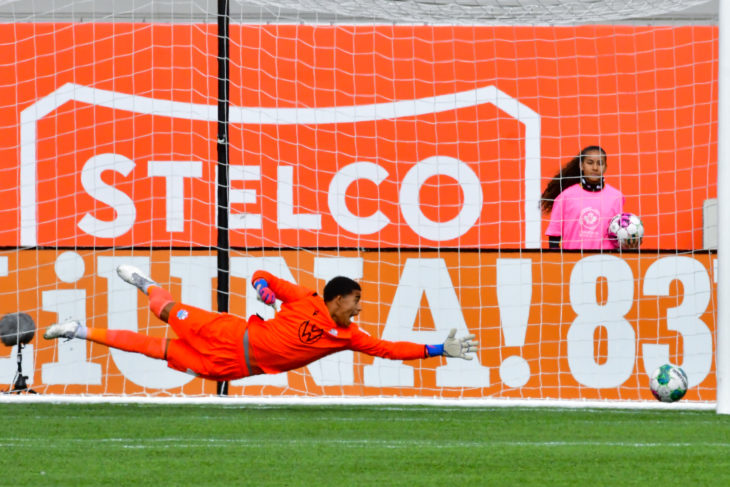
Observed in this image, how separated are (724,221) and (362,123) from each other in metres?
5.02

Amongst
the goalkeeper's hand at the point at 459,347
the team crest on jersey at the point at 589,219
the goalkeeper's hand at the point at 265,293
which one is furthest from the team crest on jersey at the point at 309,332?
the team crest on jersey at the point at 589,219

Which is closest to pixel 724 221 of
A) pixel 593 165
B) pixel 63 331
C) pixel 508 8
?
pixel 593 165

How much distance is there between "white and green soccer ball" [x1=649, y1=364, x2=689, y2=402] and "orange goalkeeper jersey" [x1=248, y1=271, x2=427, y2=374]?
1593 mm

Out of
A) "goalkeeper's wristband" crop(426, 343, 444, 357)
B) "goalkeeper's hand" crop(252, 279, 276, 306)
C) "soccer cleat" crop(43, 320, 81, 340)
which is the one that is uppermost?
"goalkeeper's hand" crop(252, 279, 276, 306)

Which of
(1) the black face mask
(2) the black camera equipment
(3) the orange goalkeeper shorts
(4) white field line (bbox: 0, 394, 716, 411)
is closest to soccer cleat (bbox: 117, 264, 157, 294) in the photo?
(3) the orange goalkeeper shorts

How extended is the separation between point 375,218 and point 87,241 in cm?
254

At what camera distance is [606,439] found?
6.39 m

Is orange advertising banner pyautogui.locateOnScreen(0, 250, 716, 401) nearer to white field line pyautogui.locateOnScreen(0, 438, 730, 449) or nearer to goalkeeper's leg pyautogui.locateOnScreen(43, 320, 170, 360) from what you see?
goalkeeper's leg pyautogui.locateOnScreen(43, 320, 170, 360)

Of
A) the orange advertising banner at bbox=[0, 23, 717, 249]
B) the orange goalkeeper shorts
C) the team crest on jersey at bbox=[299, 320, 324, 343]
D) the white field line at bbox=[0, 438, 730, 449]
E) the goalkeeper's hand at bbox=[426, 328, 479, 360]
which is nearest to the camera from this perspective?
the white field line at bbox=[0, 438, 730, 449]

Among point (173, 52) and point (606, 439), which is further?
point (173, 52)

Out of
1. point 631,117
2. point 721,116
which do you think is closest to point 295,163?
point 631,117

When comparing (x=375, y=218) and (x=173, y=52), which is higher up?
(x=173, y=52)

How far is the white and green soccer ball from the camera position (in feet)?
27.3

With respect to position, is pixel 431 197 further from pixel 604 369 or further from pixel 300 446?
pixel 300 446
